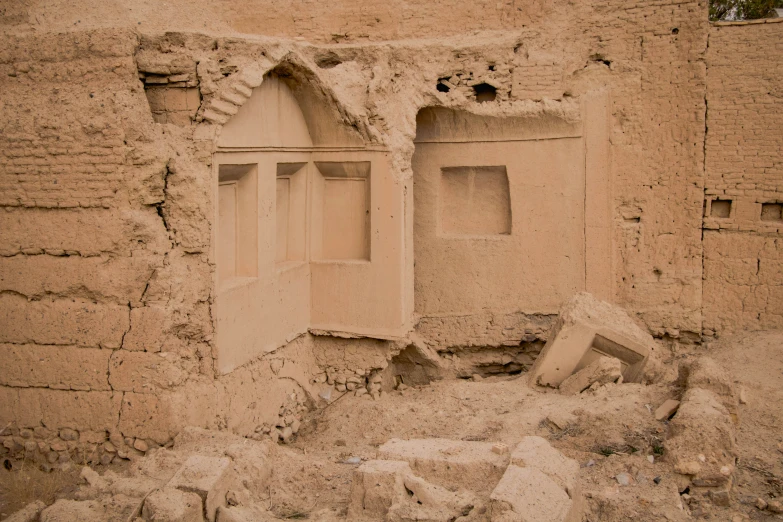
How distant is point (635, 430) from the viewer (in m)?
6.32

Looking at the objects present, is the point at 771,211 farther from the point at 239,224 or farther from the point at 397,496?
the point at 397,496

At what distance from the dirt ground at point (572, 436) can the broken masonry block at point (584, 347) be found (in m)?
0.21

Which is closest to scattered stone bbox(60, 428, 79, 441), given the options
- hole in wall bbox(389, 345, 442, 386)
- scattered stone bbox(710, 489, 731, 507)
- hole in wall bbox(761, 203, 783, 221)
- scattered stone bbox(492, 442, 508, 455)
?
scattered stone bbox(492, 442, 508, 455)

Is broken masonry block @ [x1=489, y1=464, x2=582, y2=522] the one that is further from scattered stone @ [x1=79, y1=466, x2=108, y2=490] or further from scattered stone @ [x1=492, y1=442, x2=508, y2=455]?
scattered stone @ [x1=79, y1=466, x2=108, y2=490]

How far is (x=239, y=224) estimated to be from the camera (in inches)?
298

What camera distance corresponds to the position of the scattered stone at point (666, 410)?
644 centimetres

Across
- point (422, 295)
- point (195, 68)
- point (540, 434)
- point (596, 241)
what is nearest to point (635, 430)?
point (540, 434)

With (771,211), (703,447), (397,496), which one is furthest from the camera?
(771,211)

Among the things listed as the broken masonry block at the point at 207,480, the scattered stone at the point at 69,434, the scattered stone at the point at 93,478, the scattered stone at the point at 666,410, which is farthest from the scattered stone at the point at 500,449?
the scattered stone at the point at 69,434

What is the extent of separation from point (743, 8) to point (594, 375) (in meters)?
8.39

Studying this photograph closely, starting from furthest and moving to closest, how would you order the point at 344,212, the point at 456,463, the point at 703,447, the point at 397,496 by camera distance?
1. the point at 344,212
2. the point at 703,447
3. the point at 456,463
4. the point at 397,496

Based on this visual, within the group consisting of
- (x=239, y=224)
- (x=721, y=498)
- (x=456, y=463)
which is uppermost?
(x=239, y=224)

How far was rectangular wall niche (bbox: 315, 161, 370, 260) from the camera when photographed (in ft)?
28.1

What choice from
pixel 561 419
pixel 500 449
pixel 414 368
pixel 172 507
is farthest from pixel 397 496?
pixel 414 368
